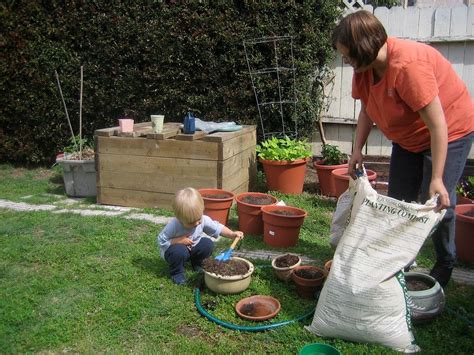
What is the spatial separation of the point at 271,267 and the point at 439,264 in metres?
1.06

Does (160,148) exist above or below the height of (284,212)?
above

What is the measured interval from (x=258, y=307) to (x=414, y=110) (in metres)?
1.37

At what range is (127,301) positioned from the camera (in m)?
2.79

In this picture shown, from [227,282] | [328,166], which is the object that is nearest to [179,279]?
[227,282]

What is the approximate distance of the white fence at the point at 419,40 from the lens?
533 centimetres

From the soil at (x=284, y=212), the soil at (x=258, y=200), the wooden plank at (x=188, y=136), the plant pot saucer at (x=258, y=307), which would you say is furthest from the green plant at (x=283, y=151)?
the plant pot saucer at (x=258, y=307)

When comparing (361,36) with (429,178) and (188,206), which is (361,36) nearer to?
(429,178)

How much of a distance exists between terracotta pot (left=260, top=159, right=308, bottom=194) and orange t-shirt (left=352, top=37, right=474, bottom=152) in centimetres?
233

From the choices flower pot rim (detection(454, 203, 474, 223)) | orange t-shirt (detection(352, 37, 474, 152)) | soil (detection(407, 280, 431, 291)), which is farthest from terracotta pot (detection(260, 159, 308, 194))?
soil (detection(407, 280, 431, 291))

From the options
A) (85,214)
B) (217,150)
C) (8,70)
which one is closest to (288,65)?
(217,150)

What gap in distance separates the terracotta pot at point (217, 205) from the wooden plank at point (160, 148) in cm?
42

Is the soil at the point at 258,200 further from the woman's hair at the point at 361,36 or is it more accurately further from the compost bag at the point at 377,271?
the woman's hair at the point at 361,36

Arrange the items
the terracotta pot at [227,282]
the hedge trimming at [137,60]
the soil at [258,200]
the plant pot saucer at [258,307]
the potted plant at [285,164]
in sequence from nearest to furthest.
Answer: the plant pot saucer at [258,307], the terracotta pot at [227,282], the soil at [258,200], the potted plant at [285,164], the hedge trimming at [137,60]

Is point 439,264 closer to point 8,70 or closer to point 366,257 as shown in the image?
point 366,257
